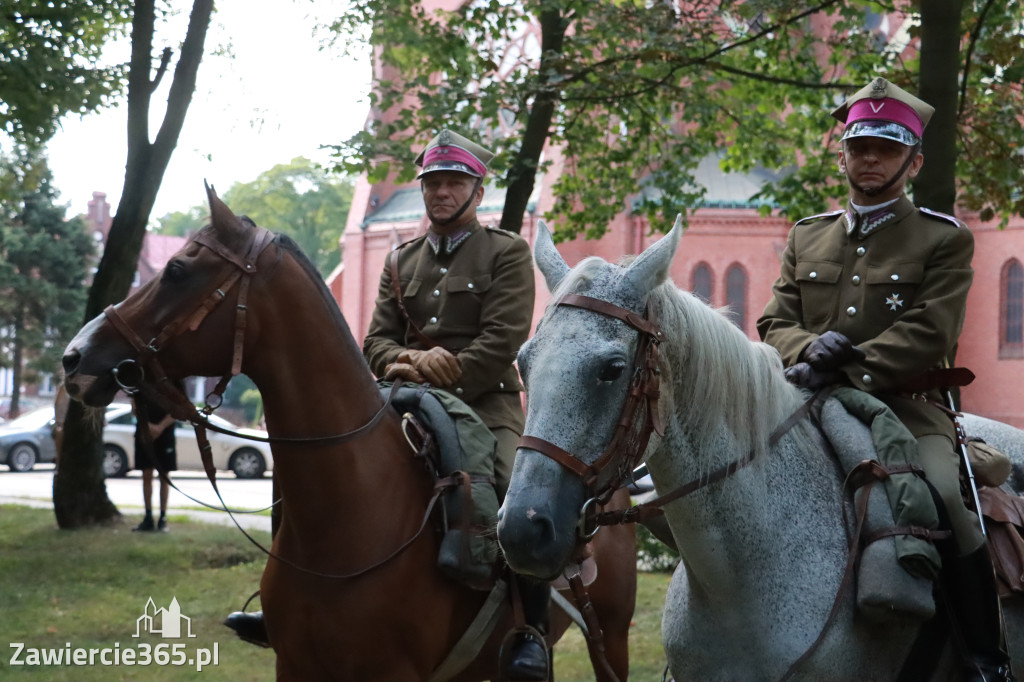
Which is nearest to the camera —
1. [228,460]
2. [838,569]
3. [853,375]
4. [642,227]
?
[838,569]

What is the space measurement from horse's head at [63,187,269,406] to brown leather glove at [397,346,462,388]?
→ 104 centimetres

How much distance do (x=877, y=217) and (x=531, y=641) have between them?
8.25 feet

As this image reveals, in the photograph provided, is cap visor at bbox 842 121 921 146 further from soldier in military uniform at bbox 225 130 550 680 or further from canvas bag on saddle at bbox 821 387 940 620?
Answer: soldier in military uniform at bbox 225 130 550 680

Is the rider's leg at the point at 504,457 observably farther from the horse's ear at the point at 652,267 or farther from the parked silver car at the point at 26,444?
the parked silver car at the point at 26,444

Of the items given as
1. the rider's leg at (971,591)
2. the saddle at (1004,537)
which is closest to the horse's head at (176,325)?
the rider's leg at (971,591)

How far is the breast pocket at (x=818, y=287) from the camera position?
15.4 feet

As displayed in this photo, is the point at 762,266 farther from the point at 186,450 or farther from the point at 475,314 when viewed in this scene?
the point at 475,314

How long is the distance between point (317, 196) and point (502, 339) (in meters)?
70.8

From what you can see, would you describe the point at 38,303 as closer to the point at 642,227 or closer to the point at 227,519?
the point at 642,227

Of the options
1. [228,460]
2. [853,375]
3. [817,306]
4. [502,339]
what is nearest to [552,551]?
[853,375]

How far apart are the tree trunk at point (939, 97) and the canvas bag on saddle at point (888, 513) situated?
4.55m

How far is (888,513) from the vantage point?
3.96m

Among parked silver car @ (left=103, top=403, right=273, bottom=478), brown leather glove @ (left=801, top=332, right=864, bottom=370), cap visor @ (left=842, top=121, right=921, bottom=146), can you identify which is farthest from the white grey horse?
parked silver car @ (left=103, top=403, right=273, bottom=478)

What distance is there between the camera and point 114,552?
13.4m
